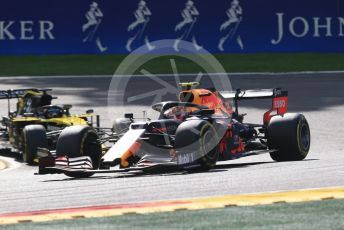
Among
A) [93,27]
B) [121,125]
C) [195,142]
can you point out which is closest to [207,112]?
[195,142]

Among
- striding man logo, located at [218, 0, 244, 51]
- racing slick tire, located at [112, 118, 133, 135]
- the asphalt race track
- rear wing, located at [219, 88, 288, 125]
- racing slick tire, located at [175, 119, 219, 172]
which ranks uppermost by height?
striding man logo, located at [218, 0, 244, 51]

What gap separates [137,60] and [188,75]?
226 inches

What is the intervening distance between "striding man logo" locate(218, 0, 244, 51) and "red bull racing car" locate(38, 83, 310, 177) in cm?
2020

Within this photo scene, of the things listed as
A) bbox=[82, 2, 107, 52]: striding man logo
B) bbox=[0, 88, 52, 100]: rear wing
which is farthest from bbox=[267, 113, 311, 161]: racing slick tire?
bbox=[82, 2, 107, 52]: striding man logo

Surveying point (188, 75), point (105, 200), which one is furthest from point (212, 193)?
point (188, 75)

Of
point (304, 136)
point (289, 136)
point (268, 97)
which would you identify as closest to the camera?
point (289, 136)

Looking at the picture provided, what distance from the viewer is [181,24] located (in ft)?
121

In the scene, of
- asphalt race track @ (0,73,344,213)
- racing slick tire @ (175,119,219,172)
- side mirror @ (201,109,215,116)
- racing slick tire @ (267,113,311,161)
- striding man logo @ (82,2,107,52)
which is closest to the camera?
asphalt race track @ (0,73,344,213)

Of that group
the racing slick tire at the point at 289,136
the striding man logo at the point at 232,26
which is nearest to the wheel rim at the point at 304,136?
the racing slick tire at the point at 289,136

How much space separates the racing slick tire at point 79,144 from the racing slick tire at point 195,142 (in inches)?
54.5

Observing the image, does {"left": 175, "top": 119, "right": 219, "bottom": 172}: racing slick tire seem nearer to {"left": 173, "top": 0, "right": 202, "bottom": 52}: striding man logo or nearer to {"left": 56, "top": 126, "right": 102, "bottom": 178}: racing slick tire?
{"left": 56, "top": 126, "right": 102, "bottom": 178}: racing slick tire

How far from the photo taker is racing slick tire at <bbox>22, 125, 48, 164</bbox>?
17844 mm

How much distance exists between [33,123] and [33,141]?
1.78m

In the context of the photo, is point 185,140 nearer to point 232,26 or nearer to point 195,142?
point 195,142
